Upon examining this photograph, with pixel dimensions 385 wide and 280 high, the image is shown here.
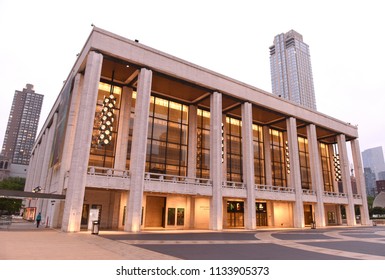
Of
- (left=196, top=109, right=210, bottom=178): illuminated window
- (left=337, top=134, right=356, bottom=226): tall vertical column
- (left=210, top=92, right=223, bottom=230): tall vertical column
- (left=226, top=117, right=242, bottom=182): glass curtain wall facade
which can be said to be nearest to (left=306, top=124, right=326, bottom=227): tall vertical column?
(left=337, top=134, right=356, bottom=226): tall vertical column

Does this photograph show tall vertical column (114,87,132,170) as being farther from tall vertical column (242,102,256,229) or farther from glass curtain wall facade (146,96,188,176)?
tall vertical column (242,102,256,229)

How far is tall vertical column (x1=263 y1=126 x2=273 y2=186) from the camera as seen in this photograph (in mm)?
48763

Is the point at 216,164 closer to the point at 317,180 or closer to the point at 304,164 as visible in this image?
the point at 317,180

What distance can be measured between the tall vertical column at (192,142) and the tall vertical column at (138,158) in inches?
444

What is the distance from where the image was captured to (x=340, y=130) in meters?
55.5

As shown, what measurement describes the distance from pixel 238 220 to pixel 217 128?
1530cm

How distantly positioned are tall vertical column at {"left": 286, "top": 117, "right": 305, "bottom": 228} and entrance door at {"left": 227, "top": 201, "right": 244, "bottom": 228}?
832 cm

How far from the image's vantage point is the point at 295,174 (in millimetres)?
44188

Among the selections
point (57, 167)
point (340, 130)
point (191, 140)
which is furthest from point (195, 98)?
point (340, 130)

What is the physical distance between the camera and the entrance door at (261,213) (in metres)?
44.7

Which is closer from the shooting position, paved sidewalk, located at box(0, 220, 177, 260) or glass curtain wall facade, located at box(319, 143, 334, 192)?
paved sidewalk, located at box(0, 220, 177, 260)

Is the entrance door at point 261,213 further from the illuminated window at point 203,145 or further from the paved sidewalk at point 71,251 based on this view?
the paved sidewalk at point 71,251

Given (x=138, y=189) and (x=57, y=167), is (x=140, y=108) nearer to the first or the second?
(x=138, y=189)

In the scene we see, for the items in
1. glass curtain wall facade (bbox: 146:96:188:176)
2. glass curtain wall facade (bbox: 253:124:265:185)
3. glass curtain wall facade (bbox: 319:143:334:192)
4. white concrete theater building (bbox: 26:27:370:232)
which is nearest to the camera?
white concrete theater building (bbox: 26:27:370:232)
